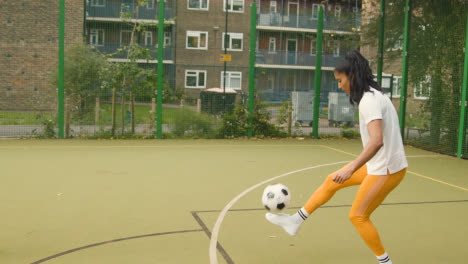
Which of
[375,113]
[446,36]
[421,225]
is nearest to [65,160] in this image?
[421,225]

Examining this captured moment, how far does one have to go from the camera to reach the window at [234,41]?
1408 cm

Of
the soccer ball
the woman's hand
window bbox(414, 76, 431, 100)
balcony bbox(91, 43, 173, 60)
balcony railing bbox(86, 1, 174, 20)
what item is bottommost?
the soccer ball

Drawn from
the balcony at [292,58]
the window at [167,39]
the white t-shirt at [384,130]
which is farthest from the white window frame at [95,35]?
the white t-shirt at [384,130]

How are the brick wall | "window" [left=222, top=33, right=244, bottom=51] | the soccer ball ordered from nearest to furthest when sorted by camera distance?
the soccer ball → the brick wall → "window" [left=222, top=33, right=244, bottom=51]

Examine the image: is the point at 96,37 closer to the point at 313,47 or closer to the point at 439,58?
the point at 313,47

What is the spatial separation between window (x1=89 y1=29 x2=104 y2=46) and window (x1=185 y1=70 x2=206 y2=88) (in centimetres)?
220

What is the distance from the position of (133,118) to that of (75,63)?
1.92m

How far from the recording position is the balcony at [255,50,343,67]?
1346cm

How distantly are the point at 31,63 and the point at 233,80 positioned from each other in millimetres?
4939

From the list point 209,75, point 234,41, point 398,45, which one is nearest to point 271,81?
point 209,75

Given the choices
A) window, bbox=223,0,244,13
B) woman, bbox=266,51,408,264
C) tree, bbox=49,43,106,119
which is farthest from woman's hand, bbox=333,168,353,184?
window, bbox=223,0,244,13

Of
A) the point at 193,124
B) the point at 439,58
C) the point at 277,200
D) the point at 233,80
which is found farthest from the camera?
the point at 233,80

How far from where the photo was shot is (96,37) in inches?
488

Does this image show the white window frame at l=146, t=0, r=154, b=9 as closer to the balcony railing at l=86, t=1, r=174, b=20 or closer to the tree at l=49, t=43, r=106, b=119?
the balcony railing at l=86, t=1, r=174, b=20
